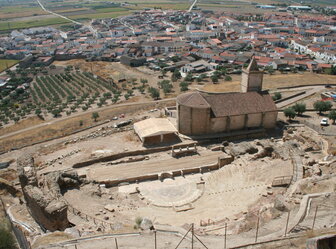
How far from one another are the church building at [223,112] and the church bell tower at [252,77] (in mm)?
1530

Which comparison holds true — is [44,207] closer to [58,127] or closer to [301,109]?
[58,127]

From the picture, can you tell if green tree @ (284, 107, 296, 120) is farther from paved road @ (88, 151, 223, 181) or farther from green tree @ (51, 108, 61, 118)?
green tree @ (51, 108, 61, 118)

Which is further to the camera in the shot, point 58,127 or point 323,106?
point 58,127

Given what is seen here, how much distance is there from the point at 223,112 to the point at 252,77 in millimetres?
7560

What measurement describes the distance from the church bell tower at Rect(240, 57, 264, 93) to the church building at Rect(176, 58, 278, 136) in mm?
1530

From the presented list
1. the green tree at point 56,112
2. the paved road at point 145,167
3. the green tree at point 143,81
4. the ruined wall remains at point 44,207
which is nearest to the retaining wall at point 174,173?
the paved road at point 145,167

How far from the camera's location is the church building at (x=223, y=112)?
37719 millimetres

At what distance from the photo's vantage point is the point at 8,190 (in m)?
27.6

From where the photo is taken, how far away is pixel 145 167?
32406 millimetres

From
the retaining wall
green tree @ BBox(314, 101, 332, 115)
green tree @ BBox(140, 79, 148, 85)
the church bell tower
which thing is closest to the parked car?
green tree @ BBox(314, 101, 332, 115)

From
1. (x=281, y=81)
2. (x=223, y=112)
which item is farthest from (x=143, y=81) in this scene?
(x=223, y=112)

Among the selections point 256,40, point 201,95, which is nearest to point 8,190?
point 201,95

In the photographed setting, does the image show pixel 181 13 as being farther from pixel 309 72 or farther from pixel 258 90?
pixel 258 90

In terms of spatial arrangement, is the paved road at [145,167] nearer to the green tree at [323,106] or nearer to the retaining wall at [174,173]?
the retaining wall at [174,173]
